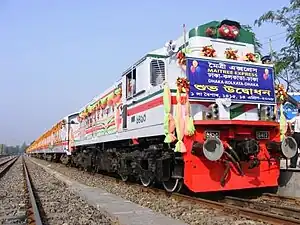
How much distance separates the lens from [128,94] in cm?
1079

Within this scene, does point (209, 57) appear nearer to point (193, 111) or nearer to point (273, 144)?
point (193, 111)

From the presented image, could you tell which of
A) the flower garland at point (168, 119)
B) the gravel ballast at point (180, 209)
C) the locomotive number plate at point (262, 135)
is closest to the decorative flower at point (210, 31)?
the flower garland at point (168, 119)

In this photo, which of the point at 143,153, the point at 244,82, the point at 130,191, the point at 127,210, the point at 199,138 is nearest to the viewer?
the point at 127,210

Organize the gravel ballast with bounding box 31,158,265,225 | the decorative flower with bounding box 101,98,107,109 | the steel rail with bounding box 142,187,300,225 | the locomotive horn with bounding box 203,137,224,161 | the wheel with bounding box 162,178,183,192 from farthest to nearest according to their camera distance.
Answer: the decorative flower with bounding box 101,98,107,109 < the wheel with bounding box 162,178,183,192 < the locomotive horn with bounding box 203,137,224,161 < the gravel ballast with bounding box 31,158,265,225 < the steel rail with bounding box 142,187,300,225

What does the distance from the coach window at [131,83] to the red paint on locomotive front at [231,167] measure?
303cm

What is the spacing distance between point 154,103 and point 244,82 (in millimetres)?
2037

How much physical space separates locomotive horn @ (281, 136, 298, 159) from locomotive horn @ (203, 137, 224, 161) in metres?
1.49

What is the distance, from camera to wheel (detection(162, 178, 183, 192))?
8688 millimetres

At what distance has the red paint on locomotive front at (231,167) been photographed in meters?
7.77

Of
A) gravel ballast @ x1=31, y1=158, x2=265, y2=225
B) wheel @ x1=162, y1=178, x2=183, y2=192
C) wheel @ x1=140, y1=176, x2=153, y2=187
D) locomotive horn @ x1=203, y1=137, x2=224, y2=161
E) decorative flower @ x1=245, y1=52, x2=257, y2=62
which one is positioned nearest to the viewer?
gravel ballast @ x1=31, y1=158, x2=265, y2=225

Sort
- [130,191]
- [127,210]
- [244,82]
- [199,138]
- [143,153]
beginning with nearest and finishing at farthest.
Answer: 1. [127,210]
2. [199,138]
3. [244,82]
4. [143,153]
5. [130,191]

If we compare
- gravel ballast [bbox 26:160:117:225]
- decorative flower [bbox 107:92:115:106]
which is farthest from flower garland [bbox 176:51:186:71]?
decorative flower [bbox 107:92:115:106]

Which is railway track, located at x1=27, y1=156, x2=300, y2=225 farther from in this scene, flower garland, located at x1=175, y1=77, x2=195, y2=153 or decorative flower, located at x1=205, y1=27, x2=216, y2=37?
decorative flower, located at x1=205, y1=27, x2=216, y2=37

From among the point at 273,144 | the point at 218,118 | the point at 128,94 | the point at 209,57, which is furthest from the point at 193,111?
the point at 128,94
